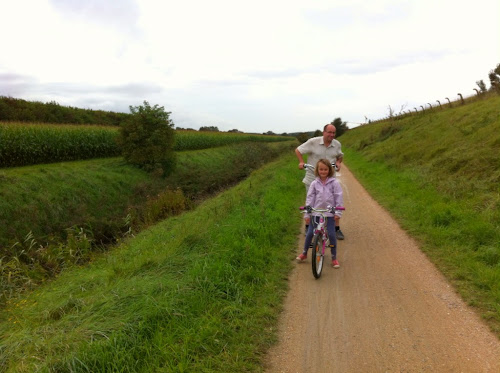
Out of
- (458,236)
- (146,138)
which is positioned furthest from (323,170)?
(146,138)

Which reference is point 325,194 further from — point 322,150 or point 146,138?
point 146,138

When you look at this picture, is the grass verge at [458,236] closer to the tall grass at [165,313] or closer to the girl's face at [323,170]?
the girl's face at [323,170]

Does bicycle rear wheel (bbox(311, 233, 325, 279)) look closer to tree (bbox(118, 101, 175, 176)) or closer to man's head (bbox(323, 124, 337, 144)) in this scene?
man's head (bbox(323, 124, 337, 144))

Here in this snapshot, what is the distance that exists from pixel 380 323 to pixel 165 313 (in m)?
2.45

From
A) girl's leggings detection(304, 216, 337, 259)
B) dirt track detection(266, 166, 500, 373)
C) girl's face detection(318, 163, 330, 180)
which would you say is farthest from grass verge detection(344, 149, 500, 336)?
girl's face detection(318, 163, 330, 180)

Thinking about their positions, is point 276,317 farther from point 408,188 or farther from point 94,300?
point 408,188

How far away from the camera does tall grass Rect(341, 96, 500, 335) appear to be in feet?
14.7

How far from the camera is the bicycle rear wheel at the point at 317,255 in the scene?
4617 mm

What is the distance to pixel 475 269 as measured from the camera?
178 inches

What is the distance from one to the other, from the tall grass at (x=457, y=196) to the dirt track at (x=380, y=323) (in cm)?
35

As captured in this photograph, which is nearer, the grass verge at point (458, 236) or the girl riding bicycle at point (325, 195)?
the grass verge at point (458, 236)

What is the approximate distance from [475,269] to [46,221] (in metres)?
12.9

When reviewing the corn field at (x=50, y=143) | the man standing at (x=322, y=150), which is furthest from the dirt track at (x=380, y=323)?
the corn field at (x=50, y=143)

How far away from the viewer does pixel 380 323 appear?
3.58 metres
